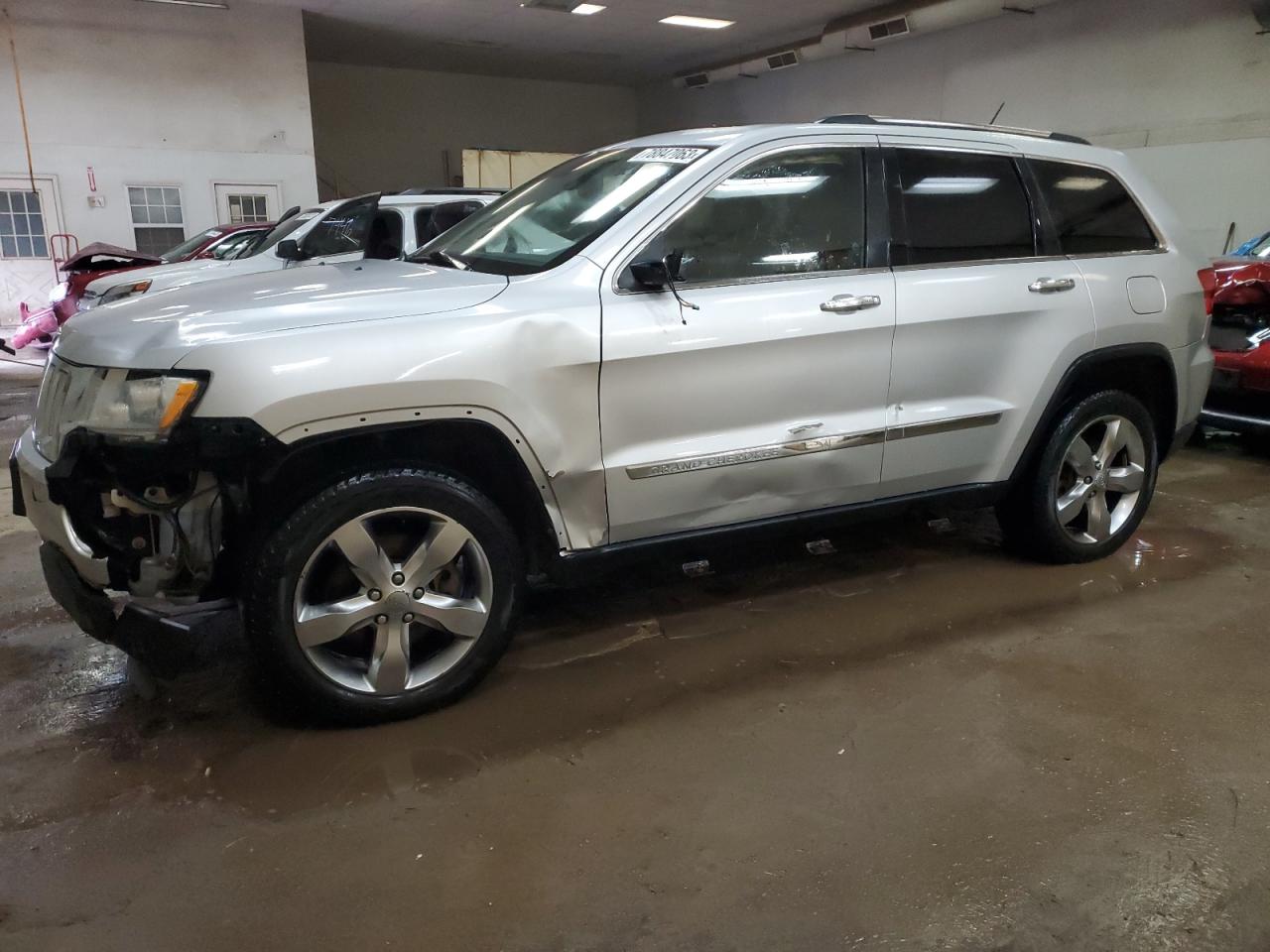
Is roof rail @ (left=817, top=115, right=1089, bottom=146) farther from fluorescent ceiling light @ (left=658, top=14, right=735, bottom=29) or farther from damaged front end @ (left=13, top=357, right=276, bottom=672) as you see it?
fluorescent ceiling light @ (left=658, top=14, right=735, bottom=29)

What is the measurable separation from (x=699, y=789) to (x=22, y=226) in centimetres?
1542

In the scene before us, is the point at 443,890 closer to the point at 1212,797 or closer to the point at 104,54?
the point at 1212,797

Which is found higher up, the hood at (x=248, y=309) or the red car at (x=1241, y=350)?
the hood at (x=248, y=309)

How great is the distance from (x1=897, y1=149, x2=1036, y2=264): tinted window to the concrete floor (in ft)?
4.73

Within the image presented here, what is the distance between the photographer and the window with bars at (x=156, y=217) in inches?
556

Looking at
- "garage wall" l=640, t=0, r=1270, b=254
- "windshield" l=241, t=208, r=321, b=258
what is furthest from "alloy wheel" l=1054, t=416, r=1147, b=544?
"garage wall" l=640, t=0, r=1270, b=254

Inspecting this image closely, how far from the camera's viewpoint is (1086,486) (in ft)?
13.1

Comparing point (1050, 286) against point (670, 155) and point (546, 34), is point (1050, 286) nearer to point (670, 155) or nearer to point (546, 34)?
point (670, 155)

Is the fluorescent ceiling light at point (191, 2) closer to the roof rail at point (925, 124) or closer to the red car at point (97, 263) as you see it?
the red car at point (97, 263)

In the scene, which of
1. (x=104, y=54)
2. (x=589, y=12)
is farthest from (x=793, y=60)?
(x=104, y=54)

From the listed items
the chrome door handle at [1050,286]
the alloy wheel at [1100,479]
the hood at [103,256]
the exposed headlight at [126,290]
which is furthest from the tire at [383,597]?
the hood at [103,256]

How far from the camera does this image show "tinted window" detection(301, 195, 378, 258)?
7.72m

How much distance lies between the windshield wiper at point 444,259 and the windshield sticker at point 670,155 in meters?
0.76

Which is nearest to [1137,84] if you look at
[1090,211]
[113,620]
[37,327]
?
[1090,211]
